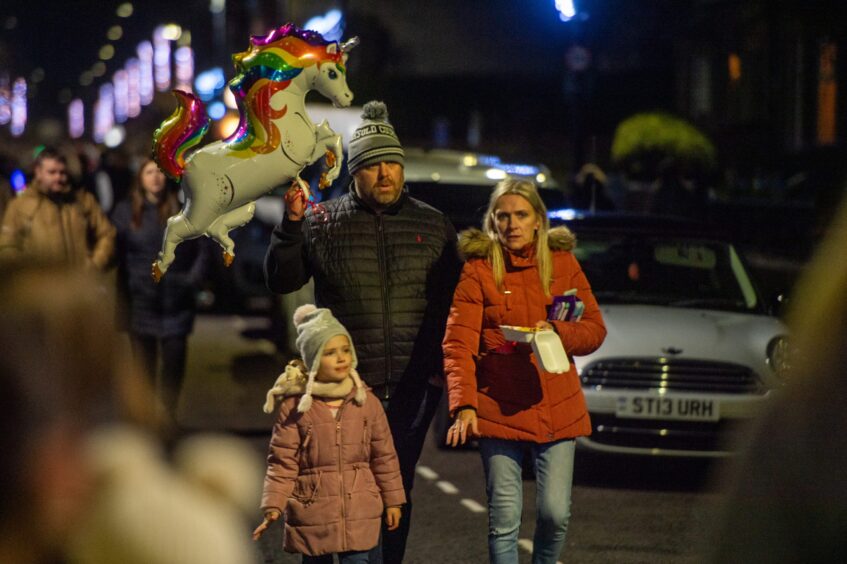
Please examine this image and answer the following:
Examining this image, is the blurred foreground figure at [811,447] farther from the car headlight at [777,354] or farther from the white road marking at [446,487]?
the car headlight at [777,354]

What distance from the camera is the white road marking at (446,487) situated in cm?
944

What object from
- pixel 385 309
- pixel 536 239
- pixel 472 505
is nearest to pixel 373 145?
pixel 385 309

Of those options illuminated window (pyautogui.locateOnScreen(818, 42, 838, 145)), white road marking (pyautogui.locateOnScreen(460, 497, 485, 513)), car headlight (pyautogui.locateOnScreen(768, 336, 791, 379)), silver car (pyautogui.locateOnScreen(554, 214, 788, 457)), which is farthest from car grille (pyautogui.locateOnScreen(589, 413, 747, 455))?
illuminated window (pyautogui.locateOnScreen(818, 42, 838, 145))

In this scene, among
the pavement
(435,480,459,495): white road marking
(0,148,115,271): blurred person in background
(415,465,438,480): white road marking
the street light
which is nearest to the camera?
(435,480,459,495): white road marking

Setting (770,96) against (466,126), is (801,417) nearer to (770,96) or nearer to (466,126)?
(770,96)

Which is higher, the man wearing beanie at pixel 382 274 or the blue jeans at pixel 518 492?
the man wearing beanie at pixel 382 274

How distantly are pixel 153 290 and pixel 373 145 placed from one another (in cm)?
461

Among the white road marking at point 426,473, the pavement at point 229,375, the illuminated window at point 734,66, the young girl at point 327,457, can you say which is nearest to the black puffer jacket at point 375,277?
the young girl at point 327,457

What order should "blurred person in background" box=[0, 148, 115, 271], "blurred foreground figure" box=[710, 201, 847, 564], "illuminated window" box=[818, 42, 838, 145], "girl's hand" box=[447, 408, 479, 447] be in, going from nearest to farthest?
"blurred foreground figure" box=[710, 201, 847, 564]
"girl's hand" box=[447, 408, 479, 447]
"blurred person in background" box=[0, 148, 115, 271]
"illuminated window" box=[818, 42, 838, 145]

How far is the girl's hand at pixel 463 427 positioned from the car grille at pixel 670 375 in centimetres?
352

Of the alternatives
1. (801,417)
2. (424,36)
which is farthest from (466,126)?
(801,417)

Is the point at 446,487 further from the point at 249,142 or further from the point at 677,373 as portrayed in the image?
the point at 249,142

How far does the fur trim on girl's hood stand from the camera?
6156mm

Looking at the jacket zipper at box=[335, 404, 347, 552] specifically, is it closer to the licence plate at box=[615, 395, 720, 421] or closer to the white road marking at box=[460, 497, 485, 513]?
the white road marking at box=[460, 497, 485, 513]
